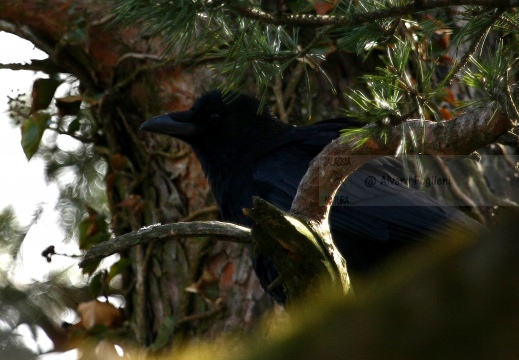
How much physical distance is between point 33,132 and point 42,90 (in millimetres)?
275

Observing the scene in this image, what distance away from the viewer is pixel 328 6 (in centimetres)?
364

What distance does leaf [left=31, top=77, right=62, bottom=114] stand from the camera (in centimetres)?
454

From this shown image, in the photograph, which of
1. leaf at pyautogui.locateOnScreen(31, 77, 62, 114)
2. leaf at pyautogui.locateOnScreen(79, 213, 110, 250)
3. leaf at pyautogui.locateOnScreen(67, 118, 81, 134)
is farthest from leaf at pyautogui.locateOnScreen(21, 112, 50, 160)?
leaf at pyautogui.locateOnScreen(79, 213, 110, 250)

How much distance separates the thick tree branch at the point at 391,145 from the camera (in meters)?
1.96

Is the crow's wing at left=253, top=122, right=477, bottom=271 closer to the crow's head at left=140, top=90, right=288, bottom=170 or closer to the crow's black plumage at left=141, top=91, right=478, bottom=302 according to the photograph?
the crow's black plumage at left=141, top=91, right=478, bottom=302

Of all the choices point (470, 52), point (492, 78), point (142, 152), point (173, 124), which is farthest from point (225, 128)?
point (492, 78)

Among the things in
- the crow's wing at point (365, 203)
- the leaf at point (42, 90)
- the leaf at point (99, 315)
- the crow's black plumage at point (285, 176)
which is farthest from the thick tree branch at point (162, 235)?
the leaf at point (42, 90)

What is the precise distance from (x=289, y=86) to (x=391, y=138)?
2320mm

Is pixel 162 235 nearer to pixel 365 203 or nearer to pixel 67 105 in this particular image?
pixel 365 203

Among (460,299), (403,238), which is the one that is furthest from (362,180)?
(460,299)

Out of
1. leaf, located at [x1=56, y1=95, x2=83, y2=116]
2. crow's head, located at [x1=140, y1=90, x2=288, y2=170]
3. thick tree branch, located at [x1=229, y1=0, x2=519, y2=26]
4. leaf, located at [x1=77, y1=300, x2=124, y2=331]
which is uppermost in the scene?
thick tree branch, located at [x1=229, y1=0, x2=519, y2=26]

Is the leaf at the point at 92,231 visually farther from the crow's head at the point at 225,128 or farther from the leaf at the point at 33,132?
the crow's head at the point at 225,128

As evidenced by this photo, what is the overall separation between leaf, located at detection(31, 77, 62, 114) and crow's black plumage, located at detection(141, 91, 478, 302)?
33.8 inches

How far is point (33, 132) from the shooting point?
450 cm
